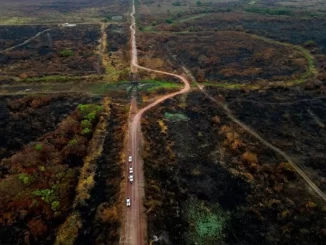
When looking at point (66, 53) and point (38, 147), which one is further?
point (66, 53)

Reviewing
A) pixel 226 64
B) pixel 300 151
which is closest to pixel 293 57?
pixel 226 64

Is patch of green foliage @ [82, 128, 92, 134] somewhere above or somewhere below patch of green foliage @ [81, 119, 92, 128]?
below

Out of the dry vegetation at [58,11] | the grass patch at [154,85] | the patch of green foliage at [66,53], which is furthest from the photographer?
the dry vegetation at [58,11]

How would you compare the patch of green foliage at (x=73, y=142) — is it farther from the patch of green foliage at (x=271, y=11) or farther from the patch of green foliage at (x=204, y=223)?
the patch of green foliage at (x=271, y=11)

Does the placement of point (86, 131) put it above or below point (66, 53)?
below

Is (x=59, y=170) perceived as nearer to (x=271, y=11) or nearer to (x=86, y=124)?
(x=86, y=124)

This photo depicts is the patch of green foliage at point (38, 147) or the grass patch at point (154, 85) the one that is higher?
the grass patch at point (154, 85)

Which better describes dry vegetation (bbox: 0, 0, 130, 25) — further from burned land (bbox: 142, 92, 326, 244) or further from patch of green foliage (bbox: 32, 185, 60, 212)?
patch of green foliage (bbox: 32, 185, 60, 212)

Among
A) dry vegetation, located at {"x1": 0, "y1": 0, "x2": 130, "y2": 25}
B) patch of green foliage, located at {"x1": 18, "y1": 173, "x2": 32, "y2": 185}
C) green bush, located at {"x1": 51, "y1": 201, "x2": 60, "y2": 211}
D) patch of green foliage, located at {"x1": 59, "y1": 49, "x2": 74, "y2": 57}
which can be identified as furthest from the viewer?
dry vegetation, located at {"x1": 0, "y1": 0, "x2": 130, "y2": 25}

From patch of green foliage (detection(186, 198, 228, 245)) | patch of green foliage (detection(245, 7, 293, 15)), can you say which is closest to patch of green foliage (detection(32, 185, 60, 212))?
patch of green foliage (detection(186, 198, 228, 245))

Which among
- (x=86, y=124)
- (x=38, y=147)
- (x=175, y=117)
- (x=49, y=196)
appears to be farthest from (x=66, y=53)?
(x=49, y=196)

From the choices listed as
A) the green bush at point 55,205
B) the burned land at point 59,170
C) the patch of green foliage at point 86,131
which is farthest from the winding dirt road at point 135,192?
the green bush at point 55,205

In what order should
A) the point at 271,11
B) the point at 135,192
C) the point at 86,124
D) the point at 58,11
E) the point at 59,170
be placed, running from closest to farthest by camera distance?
the point at 135,192 → the point at 59,170 → the point at 86,124 → the point at 271,11 → the point at 58,11
